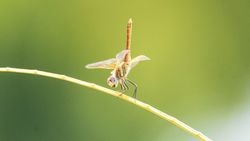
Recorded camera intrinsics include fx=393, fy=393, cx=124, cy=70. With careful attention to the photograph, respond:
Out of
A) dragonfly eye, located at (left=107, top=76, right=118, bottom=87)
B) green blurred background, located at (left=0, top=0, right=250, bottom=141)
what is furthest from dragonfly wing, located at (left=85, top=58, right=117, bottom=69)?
green blurred background, located at (left=0, top=0, right=250, bottom=141)

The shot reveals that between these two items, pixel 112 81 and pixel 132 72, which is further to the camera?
pixel 132 72

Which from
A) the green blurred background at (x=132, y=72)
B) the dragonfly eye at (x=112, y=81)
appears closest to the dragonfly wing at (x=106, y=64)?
the dragonfly eye at (x=112, y=81)

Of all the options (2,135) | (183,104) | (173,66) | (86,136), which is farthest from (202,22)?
(2,135)

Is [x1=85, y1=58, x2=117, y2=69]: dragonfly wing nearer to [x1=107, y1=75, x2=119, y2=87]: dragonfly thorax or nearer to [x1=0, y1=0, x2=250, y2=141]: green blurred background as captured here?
[x1=107, y1=75, x2=119, y2=87]: dragonfly thorax

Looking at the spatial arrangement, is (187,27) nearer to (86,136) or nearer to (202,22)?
(202,22)

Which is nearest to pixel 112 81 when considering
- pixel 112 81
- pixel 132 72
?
pixel 112 81

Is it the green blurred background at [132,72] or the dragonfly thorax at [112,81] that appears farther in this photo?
the green blurred background at [132,72]

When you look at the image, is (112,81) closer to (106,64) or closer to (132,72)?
(106,64)

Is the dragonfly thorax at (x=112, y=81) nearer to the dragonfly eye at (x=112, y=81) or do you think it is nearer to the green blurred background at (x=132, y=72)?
the dragonfly eye at (x=112, y=81)
